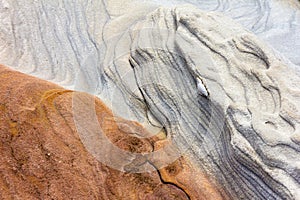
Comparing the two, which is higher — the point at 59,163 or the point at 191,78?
the point at 191,78

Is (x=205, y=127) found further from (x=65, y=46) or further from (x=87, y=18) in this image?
(x=87, y=18)

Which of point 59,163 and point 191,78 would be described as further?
point 191,78

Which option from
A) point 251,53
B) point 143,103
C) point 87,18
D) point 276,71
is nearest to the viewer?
point 276,71

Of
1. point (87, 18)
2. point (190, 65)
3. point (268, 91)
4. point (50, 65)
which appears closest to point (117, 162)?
point (190, 65)
